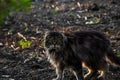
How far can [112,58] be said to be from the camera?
22.6ft

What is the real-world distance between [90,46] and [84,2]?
339 inches

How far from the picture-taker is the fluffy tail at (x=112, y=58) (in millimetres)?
6801

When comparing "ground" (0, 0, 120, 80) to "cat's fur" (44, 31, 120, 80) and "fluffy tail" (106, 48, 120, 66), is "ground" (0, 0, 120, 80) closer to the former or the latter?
"fluffy tail" (106, 48, 120, 66)

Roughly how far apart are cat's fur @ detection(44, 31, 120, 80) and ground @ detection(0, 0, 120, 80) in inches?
23.1

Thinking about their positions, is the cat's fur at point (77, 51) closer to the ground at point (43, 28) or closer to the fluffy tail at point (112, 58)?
the fluffy tail at point (112, 58)

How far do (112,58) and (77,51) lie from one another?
83 centimetres

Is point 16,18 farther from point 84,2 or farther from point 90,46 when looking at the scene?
point 90,46

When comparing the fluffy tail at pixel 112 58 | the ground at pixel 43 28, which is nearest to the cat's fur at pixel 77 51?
the fluffy tail at pixel 112 58

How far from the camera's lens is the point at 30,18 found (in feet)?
43.4

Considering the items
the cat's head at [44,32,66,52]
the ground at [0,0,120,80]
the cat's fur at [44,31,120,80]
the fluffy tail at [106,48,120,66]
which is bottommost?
the ground at [0,0,120,80]

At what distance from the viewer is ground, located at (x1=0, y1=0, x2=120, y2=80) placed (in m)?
7.77

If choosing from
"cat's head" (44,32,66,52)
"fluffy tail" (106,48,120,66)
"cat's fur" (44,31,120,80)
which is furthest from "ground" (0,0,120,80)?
"cat's head" (44,32,66,52)

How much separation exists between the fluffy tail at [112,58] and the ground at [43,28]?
282 millimetres

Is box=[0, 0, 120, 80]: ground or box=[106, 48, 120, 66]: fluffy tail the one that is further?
box=[0, 0, 120, 80]: ground
